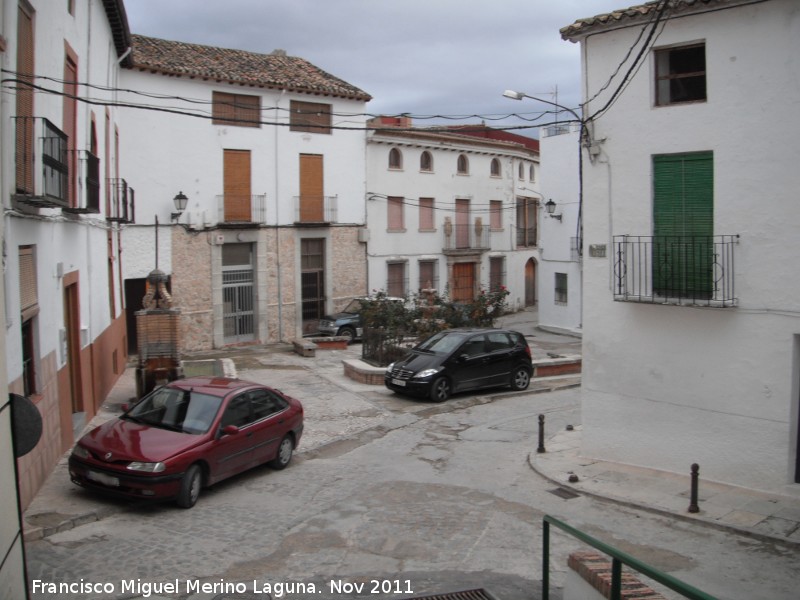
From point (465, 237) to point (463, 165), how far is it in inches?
128

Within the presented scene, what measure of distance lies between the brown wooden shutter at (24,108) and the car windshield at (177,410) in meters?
3.14

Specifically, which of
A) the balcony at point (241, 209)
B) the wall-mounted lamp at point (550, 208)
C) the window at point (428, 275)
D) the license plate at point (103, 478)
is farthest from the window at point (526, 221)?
the license plate at point (103, 478)

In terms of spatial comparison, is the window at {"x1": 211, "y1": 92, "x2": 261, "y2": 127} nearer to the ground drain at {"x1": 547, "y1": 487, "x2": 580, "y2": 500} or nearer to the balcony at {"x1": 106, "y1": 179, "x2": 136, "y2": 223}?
the balcony at {"x1": 106, "y1": 179, "x2": 136, "y2": 223}

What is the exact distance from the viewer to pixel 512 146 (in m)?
36.2

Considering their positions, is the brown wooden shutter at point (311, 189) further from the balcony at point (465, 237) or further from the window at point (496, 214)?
the window at point (496, 214)

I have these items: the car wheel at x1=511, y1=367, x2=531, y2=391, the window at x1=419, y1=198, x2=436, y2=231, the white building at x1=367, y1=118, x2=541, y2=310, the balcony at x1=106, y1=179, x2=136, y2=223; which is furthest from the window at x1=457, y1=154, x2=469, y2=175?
the car wheel at x1=511, y1=367, x2=531, y2=391

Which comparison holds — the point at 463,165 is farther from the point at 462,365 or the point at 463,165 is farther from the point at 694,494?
the point at 694,494

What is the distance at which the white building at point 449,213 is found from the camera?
30.5m

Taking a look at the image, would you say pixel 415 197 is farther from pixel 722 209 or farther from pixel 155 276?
pixel 722 209

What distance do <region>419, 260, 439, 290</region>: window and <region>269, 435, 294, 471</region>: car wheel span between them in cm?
2100

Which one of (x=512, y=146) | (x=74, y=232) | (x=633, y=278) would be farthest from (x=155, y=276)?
(x=512, y=146)

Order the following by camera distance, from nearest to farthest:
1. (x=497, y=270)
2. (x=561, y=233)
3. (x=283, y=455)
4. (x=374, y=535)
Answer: (x=374, y=535), (x=283, y=455), (x=561, y=233), (x=497, y=270)

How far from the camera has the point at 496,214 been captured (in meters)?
35.8

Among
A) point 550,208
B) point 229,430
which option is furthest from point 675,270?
point 550,208
